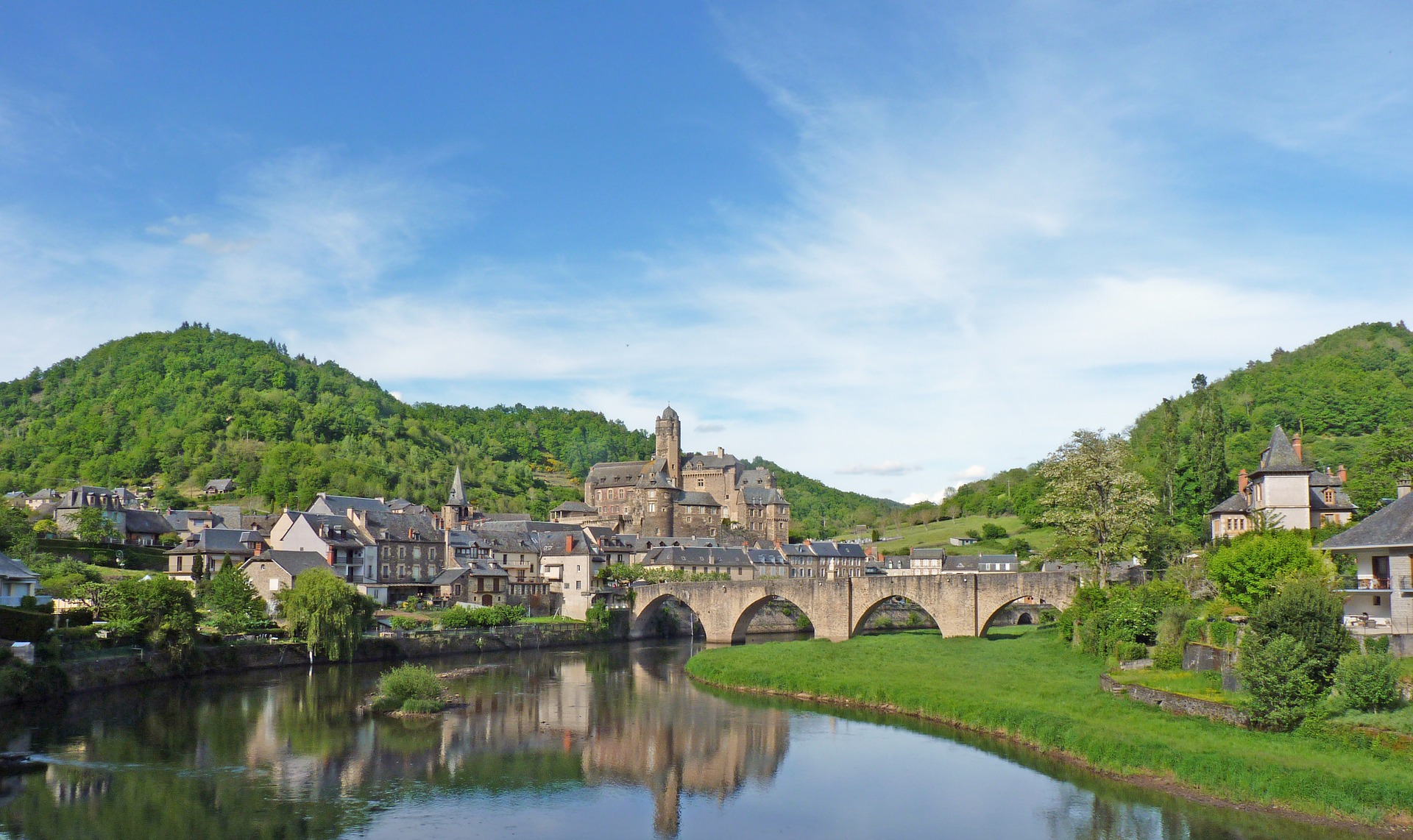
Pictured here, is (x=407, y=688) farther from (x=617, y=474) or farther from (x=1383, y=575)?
(x=617, y=474)

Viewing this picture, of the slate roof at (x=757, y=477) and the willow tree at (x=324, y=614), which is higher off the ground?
the slate roof at (x=757, y=477)

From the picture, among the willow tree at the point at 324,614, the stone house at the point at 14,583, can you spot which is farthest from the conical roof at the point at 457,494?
the stone house at the point at 14,583

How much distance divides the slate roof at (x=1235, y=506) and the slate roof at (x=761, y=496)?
74.1 metres

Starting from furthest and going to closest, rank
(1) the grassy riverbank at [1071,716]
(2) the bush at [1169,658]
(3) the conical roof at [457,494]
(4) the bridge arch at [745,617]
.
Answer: (3) the conical roof at [457,494] → (4) the bridge arch at [745,617] → (2) the bush at [1169,658] → (1) the grassy riverbank at [1071,716]

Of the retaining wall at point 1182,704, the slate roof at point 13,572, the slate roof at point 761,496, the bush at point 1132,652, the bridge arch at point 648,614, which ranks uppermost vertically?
the slate roof at point 761,496

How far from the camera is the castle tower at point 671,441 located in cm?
12606

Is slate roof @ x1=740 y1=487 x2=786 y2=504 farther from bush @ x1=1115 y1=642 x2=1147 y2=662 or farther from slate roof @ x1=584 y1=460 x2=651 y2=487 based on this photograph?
bush @ x1=1115 y1=642 x2=1147 y2=662

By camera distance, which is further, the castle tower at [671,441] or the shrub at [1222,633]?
the castle tower at [671,441]

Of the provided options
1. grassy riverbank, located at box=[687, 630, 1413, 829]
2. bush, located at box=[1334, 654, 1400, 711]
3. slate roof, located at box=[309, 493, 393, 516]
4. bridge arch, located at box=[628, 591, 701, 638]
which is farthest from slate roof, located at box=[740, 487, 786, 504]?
bush, located at box=[1334, 654, 1400, 711]

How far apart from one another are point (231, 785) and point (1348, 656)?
28505 mm

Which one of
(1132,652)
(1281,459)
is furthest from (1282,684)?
(1281,459)

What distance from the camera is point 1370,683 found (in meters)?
24.5

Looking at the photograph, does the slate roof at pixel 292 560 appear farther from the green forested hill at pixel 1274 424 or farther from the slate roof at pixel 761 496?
Result: the slate roof at pixel 761 496

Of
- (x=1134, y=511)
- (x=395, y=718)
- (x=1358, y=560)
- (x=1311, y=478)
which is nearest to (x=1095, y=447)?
(x=1134, y=511)
